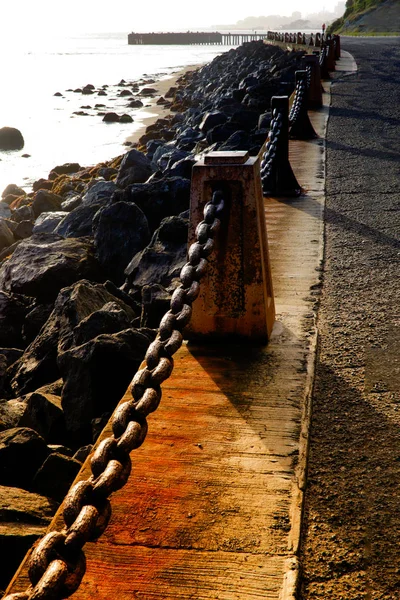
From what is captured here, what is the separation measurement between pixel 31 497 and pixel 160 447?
2.78 ft

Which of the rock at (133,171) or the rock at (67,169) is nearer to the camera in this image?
the rock at (133,171)

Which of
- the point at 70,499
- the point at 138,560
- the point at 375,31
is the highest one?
the point at 375,31

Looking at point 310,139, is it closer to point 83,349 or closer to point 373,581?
point 83,349

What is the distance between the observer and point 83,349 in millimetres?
3965

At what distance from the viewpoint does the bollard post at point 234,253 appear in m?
2.88

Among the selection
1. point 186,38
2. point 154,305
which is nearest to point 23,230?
point 154,305

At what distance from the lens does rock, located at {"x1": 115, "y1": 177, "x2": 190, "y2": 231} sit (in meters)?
7.60

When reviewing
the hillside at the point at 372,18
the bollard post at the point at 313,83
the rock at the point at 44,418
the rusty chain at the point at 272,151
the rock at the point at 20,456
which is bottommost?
the rock at the point at 44,418

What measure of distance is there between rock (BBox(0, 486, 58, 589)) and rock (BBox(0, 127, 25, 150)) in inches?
894

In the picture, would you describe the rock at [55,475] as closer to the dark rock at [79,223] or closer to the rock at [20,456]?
the rock at [20,456]

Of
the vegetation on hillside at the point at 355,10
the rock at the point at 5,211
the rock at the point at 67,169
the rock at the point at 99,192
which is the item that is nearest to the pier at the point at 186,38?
the vegetation on hillside at the point at 355,10

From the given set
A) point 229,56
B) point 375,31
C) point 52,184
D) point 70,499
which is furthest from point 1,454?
point 229,56

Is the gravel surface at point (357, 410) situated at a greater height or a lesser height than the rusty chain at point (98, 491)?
lesser

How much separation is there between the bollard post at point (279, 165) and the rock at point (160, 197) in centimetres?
178
